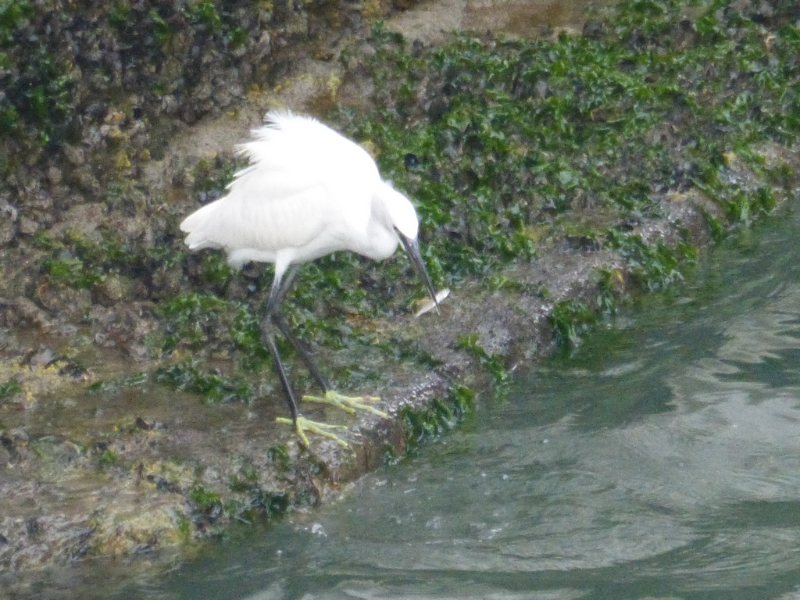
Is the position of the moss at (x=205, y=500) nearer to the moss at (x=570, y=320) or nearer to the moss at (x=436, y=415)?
the moss at (x=436, y=415)

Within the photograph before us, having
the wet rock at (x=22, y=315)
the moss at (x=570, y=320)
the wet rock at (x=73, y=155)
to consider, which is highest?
the wet rock at (x=73, y=155)

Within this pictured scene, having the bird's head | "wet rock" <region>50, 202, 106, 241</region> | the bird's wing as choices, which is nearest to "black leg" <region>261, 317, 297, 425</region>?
the bird's wing

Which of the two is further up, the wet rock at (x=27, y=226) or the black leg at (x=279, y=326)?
the wet rock at (x=27, y=226)

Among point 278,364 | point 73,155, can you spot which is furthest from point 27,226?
point 278,364

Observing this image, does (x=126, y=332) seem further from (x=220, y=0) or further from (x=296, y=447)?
(x=220, y=0)

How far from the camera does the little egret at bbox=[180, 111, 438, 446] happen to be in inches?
233

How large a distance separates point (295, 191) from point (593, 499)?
7.32 feet

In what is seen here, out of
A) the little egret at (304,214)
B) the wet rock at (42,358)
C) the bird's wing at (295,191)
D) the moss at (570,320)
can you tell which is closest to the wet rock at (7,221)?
the wet rock at (42,358)

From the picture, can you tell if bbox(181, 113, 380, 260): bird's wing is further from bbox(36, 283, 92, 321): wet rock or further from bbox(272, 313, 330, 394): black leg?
bbox(36, 283, 92, 321): wet rock

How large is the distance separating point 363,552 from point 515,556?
2.25 ft

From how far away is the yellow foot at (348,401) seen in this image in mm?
6152

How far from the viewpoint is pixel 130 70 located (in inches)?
315

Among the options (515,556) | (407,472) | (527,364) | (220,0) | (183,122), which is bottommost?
(515,556)

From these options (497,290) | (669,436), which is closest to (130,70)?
(497,290)
